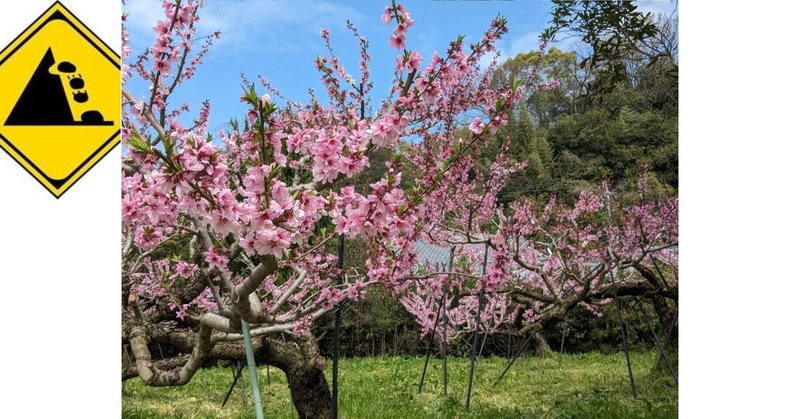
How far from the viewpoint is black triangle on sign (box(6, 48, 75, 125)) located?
6.61 feet

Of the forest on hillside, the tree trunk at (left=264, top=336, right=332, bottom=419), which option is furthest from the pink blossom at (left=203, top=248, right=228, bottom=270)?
the forest on hillside

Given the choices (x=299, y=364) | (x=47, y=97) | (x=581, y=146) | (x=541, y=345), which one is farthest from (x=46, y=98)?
(x=581, y=146)

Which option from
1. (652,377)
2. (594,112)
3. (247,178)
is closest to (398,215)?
(247,178)

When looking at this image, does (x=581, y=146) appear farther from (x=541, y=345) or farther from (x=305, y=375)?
(x=305, y=375)

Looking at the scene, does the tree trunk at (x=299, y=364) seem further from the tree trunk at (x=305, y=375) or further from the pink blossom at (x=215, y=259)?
the pink blossom at (x=215, y=259)

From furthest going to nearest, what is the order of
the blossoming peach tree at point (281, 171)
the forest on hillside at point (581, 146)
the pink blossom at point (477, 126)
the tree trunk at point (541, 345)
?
1. the tree trunk at point (541, 345)
2. the forest on hillside at point (581, 146)
3. the pink blossom at point (477, 126)
4. the blossoming peach tree at point (281, 171)

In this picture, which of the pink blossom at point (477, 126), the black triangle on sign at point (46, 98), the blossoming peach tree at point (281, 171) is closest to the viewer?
the blossoming peach tree at point (281, 171)

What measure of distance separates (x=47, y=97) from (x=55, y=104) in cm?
4

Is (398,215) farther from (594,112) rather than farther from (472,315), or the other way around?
(594,112)

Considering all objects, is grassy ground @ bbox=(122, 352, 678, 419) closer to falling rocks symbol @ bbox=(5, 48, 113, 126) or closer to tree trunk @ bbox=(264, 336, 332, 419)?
tree trunk @ bbox=(264, 336, 332, 419)

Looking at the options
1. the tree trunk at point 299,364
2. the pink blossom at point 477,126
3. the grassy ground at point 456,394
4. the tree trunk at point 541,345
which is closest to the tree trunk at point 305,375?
the tree trunk at point 299,364

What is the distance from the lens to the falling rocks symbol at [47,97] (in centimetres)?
201

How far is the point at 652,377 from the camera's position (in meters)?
4.71

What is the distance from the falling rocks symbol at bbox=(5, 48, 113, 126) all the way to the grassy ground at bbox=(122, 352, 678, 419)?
86.3 inches
